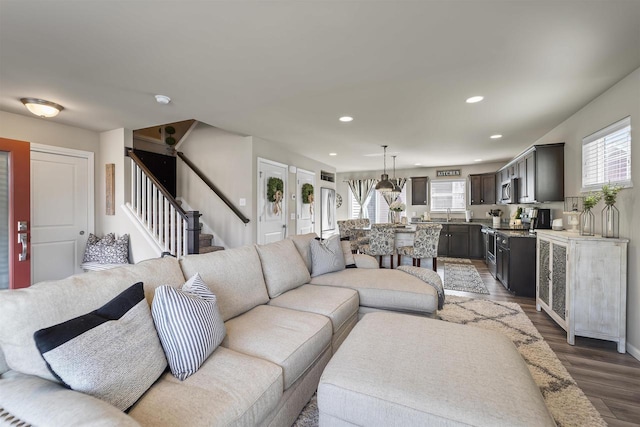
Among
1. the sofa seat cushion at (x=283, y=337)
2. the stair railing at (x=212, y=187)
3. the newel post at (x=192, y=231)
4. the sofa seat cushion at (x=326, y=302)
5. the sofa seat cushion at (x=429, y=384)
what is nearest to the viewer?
the sofa seat cushion at (x=429, y=384)

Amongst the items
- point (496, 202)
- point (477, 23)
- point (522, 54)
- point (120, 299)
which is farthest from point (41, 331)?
point (496, 202)

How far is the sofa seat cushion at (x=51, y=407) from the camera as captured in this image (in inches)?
32.0

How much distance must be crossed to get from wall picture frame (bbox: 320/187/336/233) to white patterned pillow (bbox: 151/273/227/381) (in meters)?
6.00

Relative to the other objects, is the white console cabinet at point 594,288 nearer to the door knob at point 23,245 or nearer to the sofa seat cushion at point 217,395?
the sofa seat cushion at point 217,395

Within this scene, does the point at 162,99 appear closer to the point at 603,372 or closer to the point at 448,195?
the point at 603,372

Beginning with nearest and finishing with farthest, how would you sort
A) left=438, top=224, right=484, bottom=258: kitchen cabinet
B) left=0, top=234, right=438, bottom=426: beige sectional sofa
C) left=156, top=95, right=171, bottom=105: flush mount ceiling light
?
left=0, top=234, right=438, bottom=426: beige sectional sofa → left=156, top=95, right=171, bottom=105: flush mount ceiling light → left=438, top=224, right=484, bottom=258: kitchen cabinet

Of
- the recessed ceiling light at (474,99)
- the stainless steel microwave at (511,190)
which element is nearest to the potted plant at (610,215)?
the recessed ceiling light at (474,99)

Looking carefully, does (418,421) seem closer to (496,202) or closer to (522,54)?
(522,54)

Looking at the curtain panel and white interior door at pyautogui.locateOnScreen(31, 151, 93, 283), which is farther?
the curtain panel

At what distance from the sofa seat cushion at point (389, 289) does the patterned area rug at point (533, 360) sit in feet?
2.65

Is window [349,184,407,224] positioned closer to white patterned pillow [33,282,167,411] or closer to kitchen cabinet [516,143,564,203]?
kitchen cabinet [516,143,564,203]

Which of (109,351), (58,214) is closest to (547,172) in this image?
(109,351)

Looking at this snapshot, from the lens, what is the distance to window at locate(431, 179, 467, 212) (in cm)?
→ 769

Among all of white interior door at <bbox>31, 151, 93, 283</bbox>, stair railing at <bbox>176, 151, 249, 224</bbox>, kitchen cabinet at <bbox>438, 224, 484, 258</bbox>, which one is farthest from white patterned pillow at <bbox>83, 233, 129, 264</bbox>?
kitchen cabinet at <bbox>438, 224, 484, 258</bbox>
